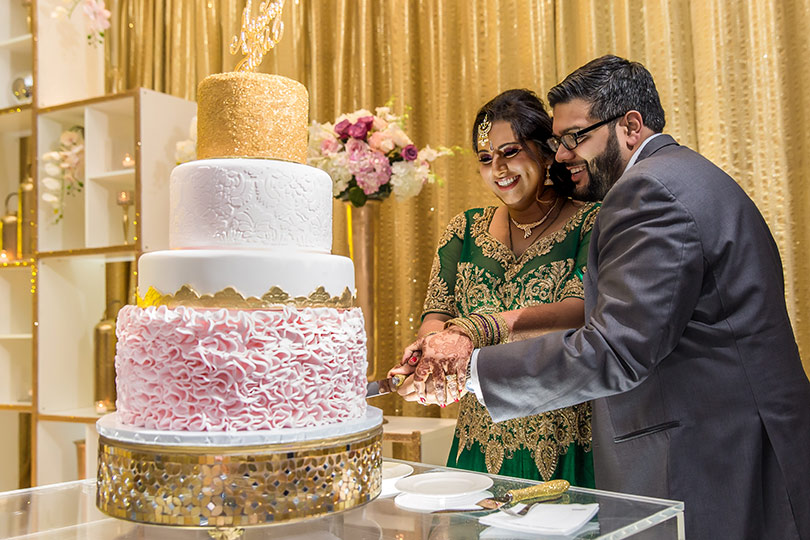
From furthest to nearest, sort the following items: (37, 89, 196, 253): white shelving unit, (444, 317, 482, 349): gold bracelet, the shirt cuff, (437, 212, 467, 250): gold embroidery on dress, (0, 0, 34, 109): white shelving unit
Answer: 1. (0, 0, 34, 109): white shelving unit
2. (37, 89, 196, 253): white shelving unit
3. (437, 212, 467, 250): gold embroidery on dress
4. (444, 317, 482, 349): gold bracelet
5. the shirt cuff

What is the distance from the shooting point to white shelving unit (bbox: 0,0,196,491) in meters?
3.66

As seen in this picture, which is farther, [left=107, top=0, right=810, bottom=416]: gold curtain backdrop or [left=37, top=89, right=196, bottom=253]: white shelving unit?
[left=37, top=89, right=196, bottom=253]: white shelving unit

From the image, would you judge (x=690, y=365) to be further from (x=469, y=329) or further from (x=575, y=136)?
(x=575, y=136)

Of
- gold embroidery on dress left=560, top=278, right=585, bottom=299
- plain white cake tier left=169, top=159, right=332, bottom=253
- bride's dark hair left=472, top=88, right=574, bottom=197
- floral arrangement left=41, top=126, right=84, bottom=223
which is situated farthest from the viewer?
floral arrangement left=41, top=126, right=84, bottom=223

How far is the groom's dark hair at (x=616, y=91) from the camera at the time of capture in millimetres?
1992

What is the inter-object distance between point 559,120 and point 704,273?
63 cm

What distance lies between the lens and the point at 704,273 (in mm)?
1661

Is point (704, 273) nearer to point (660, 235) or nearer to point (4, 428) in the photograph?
point (660, 235)

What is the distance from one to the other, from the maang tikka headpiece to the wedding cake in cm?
99

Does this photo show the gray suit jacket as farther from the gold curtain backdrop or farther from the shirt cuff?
the gold curtain backdrop

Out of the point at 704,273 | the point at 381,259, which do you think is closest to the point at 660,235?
the point at 704,273

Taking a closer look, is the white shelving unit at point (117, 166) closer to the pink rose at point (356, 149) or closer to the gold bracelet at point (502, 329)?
the pink rose at point (356, 149)

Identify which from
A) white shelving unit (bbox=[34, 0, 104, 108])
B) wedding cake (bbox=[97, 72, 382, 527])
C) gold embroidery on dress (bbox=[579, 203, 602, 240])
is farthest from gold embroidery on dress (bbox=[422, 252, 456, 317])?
white shelving unit (bbox=[34, 0, 104, 108])

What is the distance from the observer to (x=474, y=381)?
176cm
